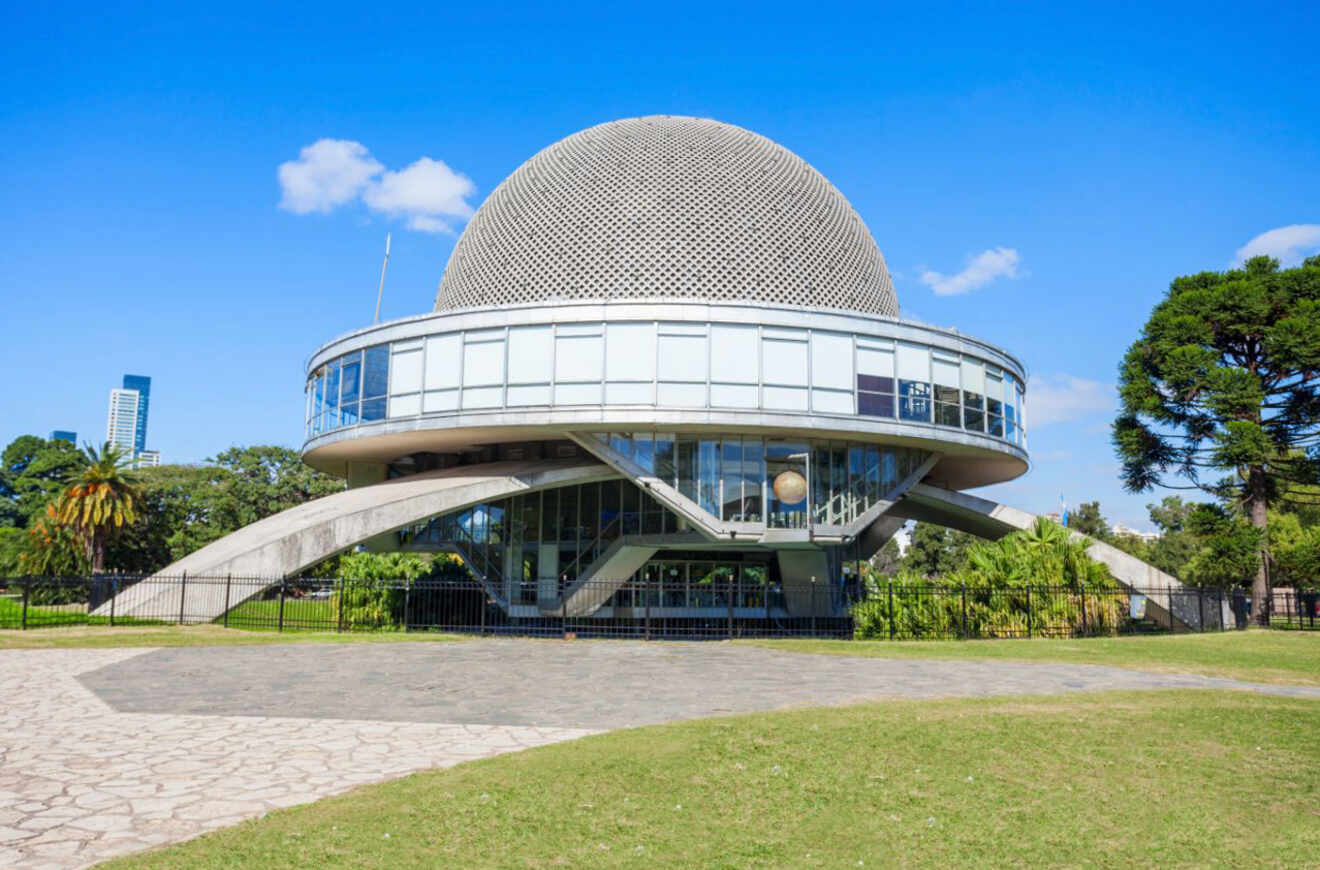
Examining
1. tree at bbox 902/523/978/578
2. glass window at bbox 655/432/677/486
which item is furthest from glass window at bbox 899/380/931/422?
tree at bbox 902/523/978/578

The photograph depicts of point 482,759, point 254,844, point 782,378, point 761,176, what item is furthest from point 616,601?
point 254,844

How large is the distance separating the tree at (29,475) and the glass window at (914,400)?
152 feet

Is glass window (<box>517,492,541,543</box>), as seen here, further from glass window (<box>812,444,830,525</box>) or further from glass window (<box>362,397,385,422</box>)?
glass window (<box>812,444,830,525</box>)

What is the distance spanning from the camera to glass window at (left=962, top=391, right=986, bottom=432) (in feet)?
70.9

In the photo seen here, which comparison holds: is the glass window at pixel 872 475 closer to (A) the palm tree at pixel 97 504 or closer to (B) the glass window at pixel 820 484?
(B) the glass window at pixel 820 484

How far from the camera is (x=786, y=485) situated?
1977 centimetres

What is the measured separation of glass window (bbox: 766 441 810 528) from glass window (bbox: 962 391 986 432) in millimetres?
4271

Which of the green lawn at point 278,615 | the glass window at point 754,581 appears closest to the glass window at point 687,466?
the glass window at point 754,581

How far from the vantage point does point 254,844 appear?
4.05 metres

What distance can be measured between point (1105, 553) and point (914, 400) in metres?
6.46

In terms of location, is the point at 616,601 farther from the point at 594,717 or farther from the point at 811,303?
the point at 594,717

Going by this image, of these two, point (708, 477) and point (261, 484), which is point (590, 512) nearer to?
point (708, 477)

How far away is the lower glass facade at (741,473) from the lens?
1947cm

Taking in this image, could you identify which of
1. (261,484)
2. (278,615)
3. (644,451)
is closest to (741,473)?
(644,451)
